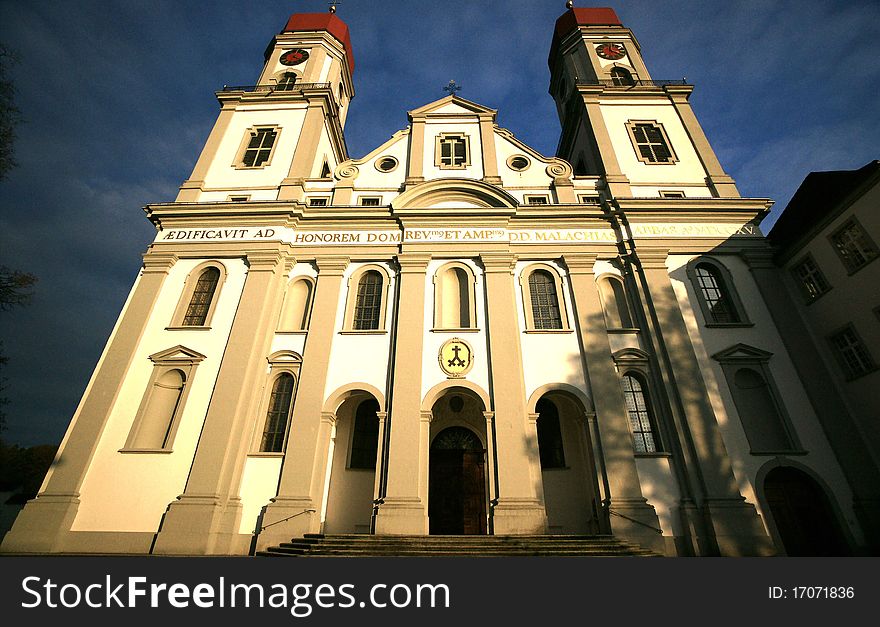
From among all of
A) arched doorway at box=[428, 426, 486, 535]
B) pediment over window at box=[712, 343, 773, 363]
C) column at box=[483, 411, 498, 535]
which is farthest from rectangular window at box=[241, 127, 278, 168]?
pediment over window at box=[712, 343, 773, 363]

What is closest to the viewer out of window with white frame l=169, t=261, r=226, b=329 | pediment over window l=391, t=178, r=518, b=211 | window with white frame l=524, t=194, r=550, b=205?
window with white frame l=169, t=261, r=226, b=329

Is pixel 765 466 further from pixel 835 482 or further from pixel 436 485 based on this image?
pixel 436 485

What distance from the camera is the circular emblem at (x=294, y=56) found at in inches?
887

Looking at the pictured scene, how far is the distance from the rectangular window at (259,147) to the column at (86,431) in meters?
5.85

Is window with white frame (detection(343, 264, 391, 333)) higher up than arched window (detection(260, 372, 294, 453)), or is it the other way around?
window with white frame (detection(343, 264, 391, 333))


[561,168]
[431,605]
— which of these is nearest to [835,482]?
[431,605]

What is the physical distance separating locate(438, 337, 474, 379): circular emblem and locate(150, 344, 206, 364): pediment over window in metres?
7.79

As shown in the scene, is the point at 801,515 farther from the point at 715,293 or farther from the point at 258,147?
the point at 258,147

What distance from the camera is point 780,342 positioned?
13.1 meters

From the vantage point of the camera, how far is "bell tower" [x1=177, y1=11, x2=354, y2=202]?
17.4 metres

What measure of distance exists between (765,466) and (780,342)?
4168 millimetres

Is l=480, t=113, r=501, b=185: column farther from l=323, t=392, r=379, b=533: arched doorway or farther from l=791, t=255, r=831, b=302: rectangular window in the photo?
l=791, t=255, r=831, b=302: rectangular window

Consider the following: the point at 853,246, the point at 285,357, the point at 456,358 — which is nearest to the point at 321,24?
the point at 285,357

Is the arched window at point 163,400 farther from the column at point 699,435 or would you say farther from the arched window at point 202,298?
the column at point 699,435
